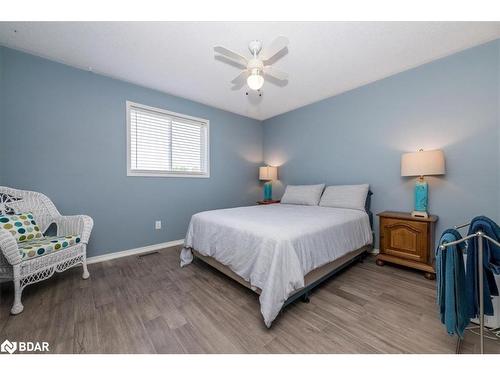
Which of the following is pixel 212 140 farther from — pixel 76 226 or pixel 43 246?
pixel 43 246

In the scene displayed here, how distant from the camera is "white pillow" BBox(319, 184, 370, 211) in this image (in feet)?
8.88

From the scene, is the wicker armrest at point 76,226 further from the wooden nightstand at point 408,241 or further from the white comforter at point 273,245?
the wooden nightstand at point 408,241

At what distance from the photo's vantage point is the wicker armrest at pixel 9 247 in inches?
57.4

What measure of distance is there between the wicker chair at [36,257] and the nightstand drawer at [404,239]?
340 cm

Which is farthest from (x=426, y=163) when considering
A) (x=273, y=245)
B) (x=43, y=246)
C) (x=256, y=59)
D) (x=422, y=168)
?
(x=43, y=246)

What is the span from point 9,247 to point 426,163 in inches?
154

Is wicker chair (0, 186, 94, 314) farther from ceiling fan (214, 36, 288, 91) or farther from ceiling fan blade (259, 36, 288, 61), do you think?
ceiling fan blade (259, 36, 288, 61)

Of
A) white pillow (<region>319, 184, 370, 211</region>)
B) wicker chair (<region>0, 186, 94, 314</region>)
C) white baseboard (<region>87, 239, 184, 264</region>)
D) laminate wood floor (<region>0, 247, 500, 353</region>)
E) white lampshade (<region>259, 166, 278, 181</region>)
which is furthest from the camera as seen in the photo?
white lampshade (<region>259, 166, 278, 181</region>)

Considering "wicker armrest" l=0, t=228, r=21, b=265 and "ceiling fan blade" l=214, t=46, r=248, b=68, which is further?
"ceiling fan blade" l=214, t=46, r=248, b=68

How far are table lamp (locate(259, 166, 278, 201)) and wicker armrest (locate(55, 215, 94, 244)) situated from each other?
3016 millimetres

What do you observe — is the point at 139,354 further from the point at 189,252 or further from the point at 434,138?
the point at 434,138

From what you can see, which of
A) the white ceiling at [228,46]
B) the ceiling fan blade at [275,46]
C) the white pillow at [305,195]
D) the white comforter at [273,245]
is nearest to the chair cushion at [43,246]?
the white comforter at [273,245]

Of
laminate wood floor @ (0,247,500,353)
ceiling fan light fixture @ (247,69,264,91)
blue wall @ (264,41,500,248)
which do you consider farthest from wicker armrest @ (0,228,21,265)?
blue wall @ (264,41,500,248)

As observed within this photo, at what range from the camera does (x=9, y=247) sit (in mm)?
1481
